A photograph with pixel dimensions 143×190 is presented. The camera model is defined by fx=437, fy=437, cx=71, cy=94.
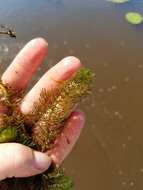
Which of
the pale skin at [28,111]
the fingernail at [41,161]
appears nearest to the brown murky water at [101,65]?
the pale skin at [28,111]

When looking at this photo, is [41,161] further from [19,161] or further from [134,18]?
[134,18]

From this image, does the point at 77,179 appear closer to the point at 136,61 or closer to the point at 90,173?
the point at 90,173

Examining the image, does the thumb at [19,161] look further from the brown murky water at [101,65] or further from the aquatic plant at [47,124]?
the brown murky water at [101,65]

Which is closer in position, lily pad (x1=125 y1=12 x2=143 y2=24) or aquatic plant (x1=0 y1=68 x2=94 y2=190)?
aquatic plant (x1=0 y1=68 x2=94 y2=190)

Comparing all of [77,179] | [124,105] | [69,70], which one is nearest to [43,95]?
[69,70]

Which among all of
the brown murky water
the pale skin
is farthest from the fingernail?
the brown murky water

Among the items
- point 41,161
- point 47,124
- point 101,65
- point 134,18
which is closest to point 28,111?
point 47,124

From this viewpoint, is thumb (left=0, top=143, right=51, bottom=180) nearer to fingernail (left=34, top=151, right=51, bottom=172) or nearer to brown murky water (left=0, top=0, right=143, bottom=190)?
fingernail (left=34, top=151, right=51, bottom=172)
